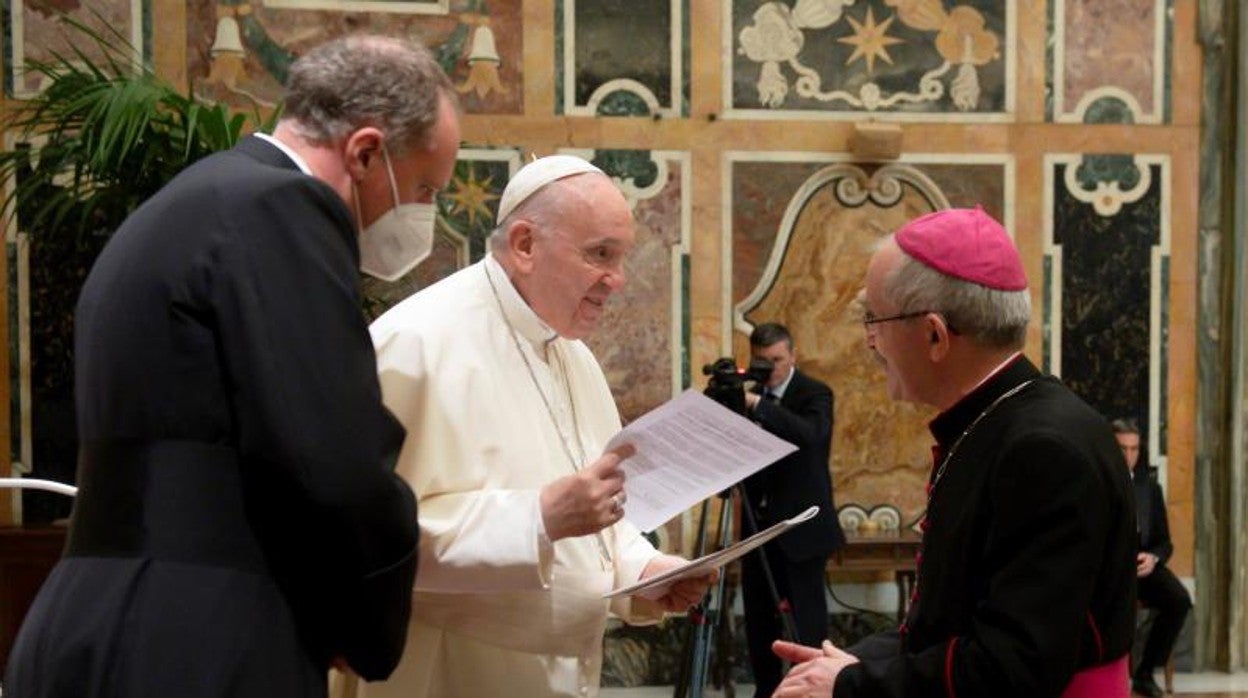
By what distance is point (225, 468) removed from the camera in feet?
6.68

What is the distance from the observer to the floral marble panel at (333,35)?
8141 mm

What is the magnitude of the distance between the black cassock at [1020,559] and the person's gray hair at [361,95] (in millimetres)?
980

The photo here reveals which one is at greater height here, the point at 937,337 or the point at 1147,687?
the point at 937,337

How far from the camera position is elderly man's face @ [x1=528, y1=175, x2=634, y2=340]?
10.6ft

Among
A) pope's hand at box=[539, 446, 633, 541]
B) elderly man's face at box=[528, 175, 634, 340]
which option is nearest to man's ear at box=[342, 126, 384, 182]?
pope's hand at box=[539, 446, 633, 541]

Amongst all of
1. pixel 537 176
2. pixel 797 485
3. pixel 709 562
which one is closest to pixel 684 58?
pixel 797 485

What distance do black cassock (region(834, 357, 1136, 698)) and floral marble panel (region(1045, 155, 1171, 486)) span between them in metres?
6.25

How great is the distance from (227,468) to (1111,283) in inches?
288

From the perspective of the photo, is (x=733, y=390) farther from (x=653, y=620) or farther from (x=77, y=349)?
(x=77, y=349)

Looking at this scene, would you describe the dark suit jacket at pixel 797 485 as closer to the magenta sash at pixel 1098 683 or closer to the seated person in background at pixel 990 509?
the seated person in background at pixel 990 509

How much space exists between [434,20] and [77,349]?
6.36m

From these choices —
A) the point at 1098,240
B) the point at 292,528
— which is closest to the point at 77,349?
the point at 292,528

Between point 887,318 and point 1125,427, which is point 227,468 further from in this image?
point 1125,427

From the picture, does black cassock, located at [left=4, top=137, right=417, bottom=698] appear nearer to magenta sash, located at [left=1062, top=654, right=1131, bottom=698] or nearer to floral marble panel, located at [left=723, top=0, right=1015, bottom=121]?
magenta sash, located at [left=1062, top=654, right=1131, bottom=698]
